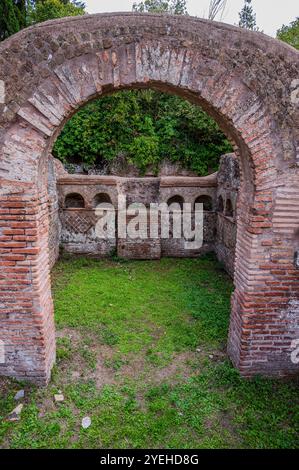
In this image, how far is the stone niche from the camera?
9086 mm

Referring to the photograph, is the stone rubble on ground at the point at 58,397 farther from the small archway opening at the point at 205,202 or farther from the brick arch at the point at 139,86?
the small archway opening at the point at 205,202

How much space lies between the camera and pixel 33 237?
3814mm

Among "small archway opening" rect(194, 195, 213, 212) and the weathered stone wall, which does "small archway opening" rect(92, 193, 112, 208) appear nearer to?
the weathered stone wall

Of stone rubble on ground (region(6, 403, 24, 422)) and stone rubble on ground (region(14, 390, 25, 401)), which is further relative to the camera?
stone rubble on ground (region(14, 390, 25, 401))

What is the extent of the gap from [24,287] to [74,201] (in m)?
6.26

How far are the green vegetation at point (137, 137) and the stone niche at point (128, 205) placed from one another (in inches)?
124

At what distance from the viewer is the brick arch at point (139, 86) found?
139 inches

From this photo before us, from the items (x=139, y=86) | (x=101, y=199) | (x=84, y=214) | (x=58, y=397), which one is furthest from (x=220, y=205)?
(x=58, y=397)

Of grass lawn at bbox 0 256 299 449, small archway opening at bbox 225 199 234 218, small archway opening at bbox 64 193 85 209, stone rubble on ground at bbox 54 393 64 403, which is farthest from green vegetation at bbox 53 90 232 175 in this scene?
stone rubble on ground at bbox 54 393 64 403

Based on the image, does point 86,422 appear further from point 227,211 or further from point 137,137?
point 137,137

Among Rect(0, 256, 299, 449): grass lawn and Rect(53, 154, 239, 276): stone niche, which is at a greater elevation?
Rect(53, 154, 239, 276): stone niche

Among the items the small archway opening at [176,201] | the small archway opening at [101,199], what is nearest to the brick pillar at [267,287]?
the small archway opening at [176,201]

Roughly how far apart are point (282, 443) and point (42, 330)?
119 inches

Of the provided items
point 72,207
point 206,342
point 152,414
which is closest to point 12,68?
point 152,414
